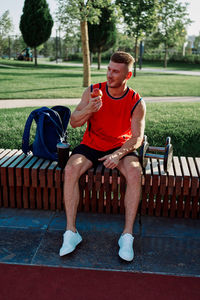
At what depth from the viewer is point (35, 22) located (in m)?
30.7

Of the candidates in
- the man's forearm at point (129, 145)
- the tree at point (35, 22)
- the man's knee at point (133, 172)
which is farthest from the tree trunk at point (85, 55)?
the tree at point (35, 22)

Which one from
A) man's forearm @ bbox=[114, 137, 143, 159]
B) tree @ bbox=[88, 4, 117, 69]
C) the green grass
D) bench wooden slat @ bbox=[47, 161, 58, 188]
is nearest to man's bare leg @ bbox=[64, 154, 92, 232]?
bench wooden slat @ bbox=[47, 161, 58, 188]

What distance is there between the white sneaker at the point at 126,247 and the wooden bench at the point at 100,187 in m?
0.58

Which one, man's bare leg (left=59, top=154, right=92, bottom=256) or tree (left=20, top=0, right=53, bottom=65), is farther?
tree (left=20, top=0, right=53, bottom=65)

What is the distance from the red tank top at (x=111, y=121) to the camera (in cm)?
355

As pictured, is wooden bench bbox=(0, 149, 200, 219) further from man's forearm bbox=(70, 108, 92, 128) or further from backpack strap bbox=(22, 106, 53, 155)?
man's forearm bbox=(70, 108, 92, 128)

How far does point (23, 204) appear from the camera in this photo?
156 inches

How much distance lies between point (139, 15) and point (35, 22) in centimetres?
1474

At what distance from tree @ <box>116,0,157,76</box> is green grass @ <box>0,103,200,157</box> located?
1241 cm

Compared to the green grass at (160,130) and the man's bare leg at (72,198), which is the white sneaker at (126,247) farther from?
Answer: the green grass at (160,130)

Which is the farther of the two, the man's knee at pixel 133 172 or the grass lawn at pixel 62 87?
the grass lawn at pixel 62 87

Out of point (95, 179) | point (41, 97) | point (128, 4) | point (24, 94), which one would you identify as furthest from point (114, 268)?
point (128, 4)

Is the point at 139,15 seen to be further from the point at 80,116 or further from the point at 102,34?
the point at 80,116

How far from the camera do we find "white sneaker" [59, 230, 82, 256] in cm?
300
